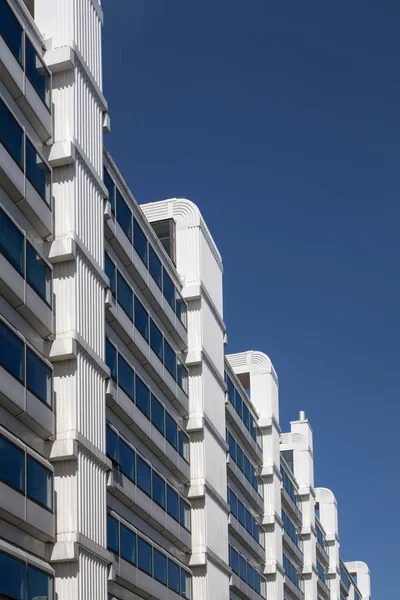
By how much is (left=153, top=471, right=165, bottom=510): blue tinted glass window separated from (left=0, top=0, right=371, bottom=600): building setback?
5.7 inches

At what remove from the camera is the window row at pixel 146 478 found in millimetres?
44281

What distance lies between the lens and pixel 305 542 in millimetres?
96375

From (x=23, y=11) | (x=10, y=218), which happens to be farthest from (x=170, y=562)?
(x=23, y=11)

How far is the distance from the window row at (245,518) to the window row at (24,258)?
103ft

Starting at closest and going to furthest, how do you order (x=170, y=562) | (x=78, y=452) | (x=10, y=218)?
(x=10, y=218), (x=78, y=452), (x=170, y=562)

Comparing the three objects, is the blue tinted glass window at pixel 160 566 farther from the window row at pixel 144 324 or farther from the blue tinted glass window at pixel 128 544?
the window row at pixel 144 324

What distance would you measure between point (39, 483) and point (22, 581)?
3.30 m

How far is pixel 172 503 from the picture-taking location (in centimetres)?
5312

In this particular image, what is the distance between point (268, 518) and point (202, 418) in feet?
76.8

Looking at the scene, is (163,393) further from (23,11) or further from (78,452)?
(23,11)

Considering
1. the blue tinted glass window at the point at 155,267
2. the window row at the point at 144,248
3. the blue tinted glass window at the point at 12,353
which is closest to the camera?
A: the blue tinted glass window at the point at 12,353

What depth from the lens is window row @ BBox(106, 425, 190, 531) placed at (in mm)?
44281

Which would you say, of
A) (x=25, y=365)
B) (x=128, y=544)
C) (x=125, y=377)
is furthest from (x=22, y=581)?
(x=125, y=377)

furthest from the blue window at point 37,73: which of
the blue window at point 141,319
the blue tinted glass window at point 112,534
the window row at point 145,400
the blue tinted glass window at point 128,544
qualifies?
the blue tinted glass window at point 128,544
